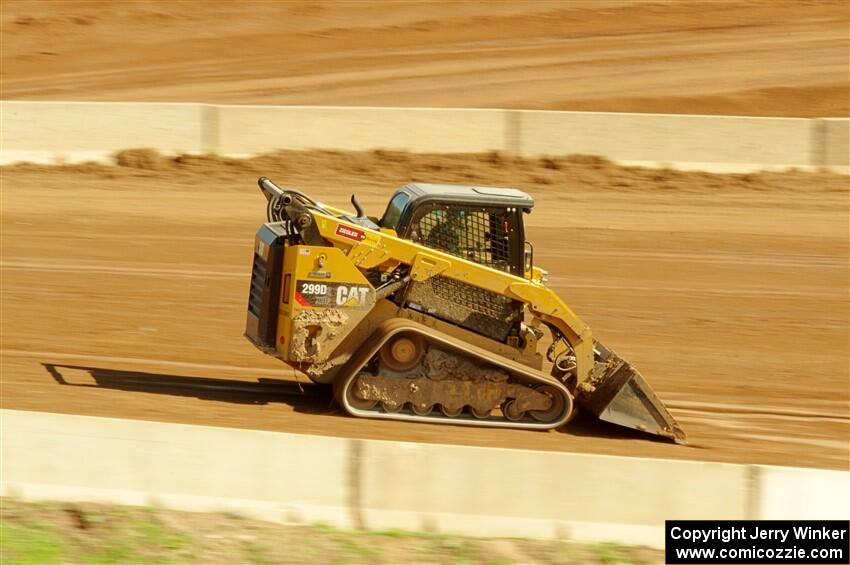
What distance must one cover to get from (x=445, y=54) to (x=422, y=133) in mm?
6342

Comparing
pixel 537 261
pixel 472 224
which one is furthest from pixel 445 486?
pixel 537 261

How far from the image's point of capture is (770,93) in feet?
63.7

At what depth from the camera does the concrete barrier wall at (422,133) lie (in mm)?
15984

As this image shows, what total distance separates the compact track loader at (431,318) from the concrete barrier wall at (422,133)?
763 centimetres

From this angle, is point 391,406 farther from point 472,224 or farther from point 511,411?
point 472,224

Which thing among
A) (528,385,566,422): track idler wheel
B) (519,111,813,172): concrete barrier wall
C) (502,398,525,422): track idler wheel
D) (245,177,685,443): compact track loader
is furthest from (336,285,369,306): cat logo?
(519,111,813,172): concrete barrier wall

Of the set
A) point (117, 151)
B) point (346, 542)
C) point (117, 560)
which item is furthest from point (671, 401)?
point (117, 151)

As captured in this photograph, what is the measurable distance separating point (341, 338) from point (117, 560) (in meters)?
2.99

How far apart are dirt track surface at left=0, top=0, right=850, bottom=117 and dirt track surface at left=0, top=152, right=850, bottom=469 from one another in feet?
12.9

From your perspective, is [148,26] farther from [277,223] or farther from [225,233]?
[277,223]

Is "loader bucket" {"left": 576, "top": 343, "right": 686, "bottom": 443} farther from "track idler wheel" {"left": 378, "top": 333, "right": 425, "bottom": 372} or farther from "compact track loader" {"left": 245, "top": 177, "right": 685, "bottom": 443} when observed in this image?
"track idler wheel" {"left": 378, "top": 333, "right": 425, "bottom": 372}

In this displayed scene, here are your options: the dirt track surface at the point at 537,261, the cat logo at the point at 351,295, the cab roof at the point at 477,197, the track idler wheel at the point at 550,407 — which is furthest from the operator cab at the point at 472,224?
the dirt track surface at the point at 537,261

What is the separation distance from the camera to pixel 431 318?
28.9ft

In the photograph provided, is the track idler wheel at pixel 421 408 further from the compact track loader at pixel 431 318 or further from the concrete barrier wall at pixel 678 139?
the concrete barrier wall at pixel 678 139
